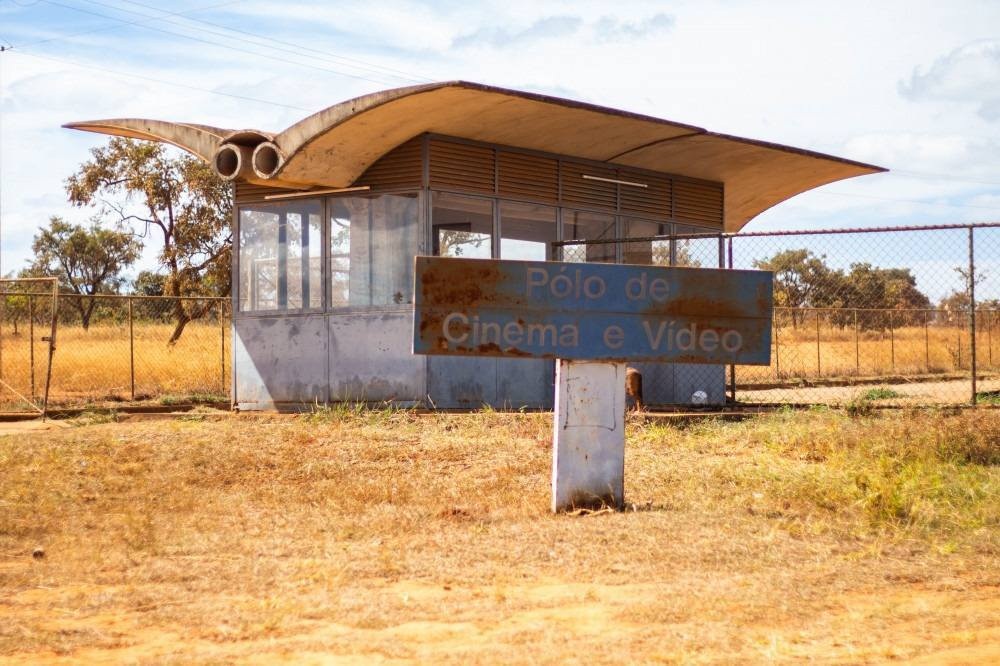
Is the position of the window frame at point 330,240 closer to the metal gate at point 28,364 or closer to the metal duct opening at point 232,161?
the metal duct opening at point 232,161

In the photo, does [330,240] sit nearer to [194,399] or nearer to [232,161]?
[232,161]

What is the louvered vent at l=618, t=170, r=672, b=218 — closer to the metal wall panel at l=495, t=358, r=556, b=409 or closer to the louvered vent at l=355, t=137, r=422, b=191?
the metal wall panel at l=495, t=358, r=556, b=409

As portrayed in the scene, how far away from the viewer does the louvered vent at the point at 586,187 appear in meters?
15.6

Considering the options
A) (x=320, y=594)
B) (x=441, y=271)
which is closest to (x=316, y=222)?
(x=441, y=271)

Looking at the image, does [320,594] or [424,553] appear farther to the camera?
[424,553]

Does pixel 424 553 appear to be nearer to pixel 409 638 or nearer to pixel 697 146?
pixel 409 638

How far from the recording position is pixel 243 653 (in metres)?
4.72

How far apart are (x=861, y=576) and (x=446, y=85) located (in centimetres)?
775

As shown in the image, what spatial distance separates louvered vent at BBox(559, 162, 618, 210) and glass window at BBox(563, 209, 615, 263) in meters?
0.16

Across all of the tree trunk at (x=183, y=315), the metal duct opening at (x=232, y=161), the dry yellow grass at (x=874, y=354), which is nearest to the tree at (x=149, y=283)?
the tree trunk at (x=183, y=315)

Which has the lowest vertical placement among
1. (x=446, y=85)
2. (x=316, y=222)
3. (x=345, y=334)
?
(x=345, y=334)

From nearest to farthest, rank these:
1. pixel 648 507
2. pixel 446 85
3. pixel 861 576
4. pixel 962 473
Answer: pixel 861 576 < pixel 648 507 < pixel 962 473 < pixel 446 85

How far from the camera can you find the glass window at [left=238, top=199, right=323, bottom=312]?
14.7 meters

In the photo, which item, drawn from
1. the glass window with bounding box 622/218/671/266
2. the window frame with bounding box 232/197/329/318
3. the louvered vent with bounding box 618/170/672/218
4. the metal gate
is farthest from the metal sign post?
the metal gate
